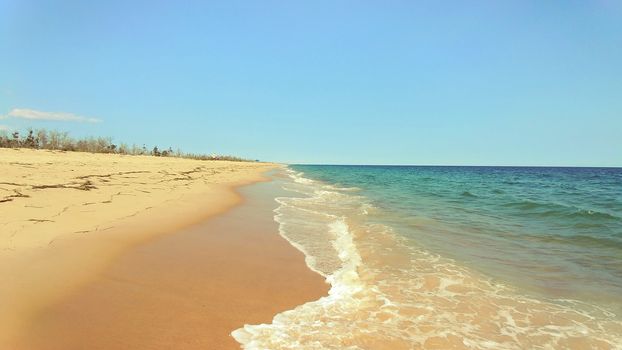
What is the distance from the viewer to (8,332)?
3.06 meters

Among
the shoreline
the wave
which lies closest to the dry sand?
the shoreline

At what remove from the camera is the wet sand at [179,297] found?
3.16m

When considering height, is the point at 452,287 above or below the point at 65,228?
below

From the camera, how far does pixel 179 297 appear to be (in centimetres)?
413

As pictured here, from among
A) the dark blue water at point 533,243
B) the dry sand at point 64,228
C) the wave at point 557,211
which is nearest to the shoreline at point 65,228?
the dry sand at point 64,228

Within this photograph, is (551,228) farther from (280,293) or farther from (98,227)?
(98,227)

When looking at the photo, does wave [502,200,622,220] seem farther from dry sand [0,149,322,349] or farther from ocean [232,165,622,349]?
dry sand [0,149,322,349]

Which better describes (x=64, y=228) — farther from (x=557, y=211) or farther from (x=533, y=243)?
(x=557, y=211)

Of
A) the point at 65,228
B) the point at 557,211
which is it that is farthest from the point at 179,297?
the point at 557,211

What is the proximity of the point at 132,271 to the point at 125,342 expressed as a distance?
200 centimetres

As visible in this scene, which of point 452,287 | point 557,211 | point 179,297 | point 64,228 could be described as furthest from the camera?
point 557,211

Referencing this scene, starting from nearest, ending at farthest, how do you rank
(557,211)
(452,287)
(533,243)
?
(452,287)
(533,243)
(557,211)

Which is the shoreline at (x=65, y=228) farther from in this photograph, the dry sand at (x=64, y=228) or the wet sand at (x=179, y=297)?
the wet sand at (x=179, y=297)

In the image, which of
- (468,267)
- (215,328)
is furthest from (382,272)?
(215,328)
